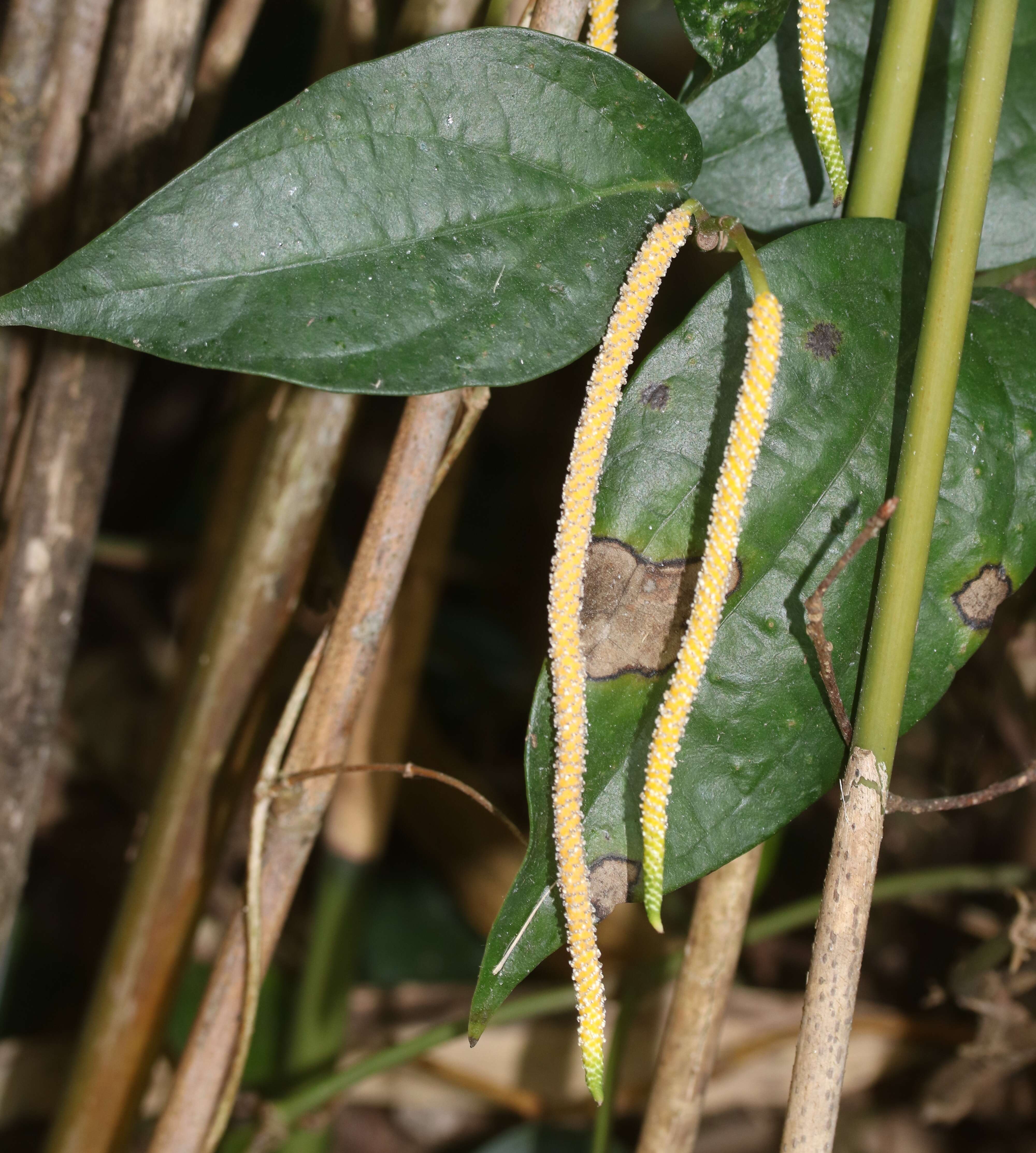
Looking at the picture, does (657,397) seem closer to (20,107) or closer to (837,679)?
(837,679)

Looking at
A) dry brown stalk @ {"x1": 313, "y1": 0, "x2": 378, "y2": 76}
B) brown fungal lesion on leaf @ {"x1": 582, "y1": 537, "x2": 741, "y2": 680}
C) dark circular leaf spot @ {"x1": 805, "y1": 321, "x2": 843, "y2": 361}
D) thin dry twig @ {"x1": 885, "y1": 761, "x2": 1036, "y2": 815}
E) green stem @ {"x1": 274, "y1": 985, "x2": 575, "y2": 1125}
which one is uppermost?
dry brown stalk @ {"x1": 313, "y1": 0, "x2": 378, "y2": 76}

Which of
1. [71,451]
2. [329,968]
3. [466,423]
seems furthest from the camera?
[329,968]

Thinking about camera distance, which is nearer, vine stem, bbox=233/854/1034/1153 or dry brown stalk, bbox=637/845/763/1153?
dry brown stalk, bbox=637/845/763/1153

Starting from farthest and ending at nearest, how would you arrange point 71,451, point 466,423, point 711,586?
point 71,451 → point 466,423 → point 711,586

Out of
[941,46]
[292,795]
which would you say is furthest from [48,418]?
[941,46]

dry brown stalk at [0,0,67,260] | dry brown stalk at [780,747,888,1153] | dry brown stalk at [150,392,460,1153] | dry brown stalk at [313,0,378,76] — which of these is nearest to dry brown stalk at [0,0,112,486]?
dry brown stalk at [0,0,67,260]

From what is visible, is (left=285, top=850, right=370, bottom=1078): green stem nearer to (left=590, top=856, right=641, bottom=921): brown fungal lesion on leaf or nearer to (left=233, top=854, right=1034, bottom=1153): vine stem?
(left=233, top=854, right=1034, bottom=1153): vine stem

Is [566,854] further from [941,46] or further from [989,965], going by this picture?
[989,965]

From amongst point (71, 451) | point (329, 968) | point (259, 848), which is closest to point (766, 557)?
point (259, 848)

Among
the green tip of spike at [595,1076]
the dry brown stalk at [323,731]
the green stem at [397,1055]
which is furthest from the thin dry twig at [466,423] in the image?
the green stem at [397,1055]
